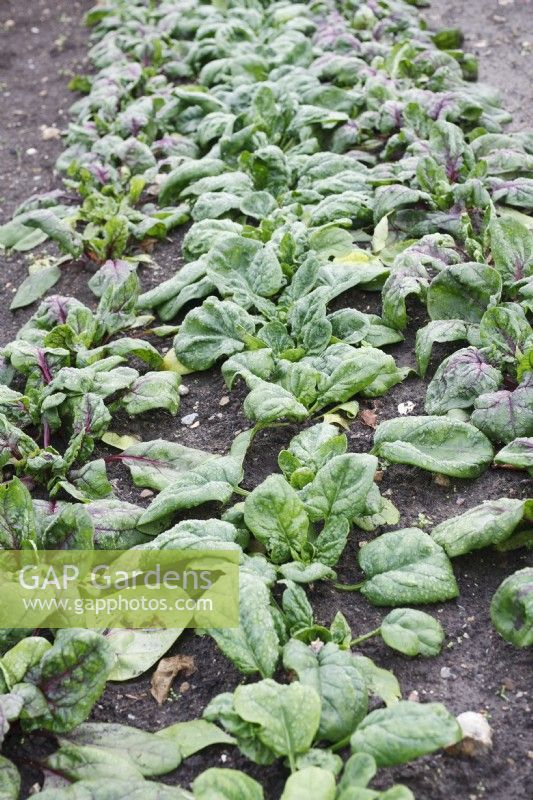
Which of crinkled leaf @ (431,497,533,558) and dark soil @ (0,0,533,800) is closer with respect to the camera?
dark soil @ (0,0,533,800)

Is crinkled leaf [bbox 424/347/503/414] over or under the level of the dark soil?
over

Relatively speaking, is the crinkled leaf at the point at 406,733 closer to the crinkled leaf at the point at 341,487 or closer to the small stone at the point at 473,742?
the small stone at the point at 473,742

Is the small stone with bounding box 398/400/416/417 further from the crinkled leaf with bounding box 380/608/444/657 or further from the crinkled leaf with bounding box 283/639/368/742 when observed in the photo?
the crinkled leaf with bounding box 283/639/368/742

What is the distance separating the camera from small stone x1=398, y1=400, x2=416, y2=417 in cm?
315

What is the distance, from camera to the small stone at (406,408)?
3.15 metres

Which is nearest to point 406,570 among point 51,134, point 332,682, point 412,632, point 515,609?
point 412,632

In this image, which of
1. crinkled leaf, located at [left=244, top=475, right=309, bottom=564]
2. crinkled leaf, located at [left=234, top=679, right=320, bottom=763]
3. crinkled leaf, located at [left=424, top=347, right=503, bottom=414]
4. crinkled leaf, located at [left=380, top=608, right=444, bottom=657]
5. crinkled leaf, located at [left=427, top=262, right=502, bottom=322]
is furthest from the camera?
crinkled leaf, located at [left=427, top=262, right=502, bottom=322]

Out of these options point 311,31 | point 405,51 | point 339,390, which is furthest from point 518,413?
point 311,31

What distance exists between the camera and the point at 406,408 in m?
3.18

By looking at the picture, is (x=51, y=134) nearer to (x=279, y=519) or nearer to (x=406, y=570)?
(x=279, y=519)

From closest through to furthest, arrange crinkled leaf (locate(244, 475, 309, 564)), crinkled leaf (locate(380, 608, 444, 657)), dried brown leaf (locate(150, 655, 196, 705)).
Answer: crinkled leaf (locate(380, 608, 444, 657)), dried brown leaf (locate(150, 655, 196, 705)), crinkled leaf (locate(244, 475, 309, 564))

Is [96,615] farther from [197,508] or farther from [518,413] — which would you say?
[518,413]

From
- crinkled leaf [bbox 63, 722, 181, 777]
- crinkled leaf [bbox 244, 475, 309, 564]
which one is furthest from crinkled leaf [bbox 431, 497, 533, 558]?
crinkled leaf [bbox 63, 722, 181, 777]

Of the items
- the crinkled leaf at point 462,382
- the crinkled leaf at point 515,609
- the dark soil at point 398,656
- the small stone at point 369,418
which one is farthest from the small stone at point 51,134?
the crinkled leaf at point 515,609
